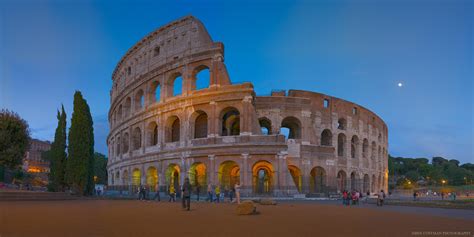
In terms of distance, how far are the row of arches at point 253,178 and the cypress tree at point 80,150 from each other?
7856 millimetres

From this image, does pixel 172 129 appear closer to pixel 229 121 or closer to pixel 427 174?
pixel 229 121

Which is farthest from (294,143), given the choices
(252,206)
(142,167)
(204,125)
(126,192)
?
(252,206)

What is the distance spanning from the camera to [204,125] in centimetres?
3712

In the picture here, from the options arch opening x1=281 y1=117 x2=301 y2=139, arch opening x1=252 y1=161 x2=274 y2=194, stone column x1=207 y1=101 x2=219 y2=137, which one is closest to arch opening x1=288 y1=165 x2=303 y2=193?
arch opening x1=252 y1=161 x2=274 y2=194

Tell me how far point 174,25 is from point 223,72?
27.4ft

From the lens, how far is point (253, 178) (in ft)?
112

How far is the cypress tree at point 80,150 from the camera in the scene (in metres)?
28.2

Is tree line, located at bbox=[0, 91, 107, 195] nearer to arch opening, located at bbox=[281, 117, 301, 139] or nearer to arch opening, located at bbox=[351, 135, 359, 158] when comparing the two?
arch opening, located at bbox=[281, 117, 301, 139]

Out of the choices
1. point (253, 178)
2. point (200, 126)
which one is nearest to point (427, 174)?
point (253, 178)

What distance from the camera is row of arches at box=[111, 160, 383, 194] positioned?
33.7 meters

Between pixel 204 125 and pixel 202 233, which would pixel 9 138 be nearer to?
pixel 204 125

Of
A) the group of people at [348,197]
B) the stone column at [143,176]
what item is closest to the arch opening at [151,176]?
the stone column at [143,176]

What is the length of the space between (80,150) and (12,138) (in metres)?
5.17

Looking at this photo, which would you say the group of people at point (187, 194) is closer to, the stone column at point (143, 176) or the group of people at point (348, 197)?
the group of people at point (348, 197)
